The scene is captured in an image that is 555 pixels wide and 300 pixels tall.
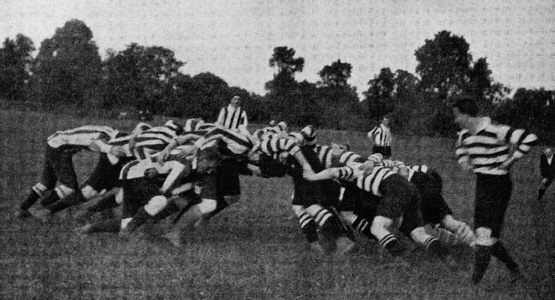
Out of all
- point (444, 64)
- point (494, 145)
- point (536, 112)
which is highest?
point (444, 64)

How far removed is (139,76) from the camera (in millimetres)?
23047

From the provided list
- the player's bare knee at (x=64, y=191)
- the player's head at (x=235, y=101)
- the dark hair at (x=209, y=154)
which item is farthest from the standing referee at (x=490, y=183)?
the player's bare knee at (x=64, y=191)

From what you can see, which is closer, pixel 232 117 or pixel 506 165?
pixel 506 165

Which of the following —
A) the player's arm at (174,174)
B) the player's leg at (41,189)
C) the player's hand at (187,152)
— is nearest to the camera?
the player's arm at (174,174)

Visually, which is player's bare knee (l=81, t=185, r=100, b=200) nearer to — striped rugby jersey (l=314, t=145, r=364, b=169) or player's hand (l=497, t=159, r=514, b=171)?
striped rugby jersey (l=314, t=145, r=364, b=169)

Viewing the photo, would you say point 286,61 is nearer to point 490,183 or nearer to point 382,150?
point 382,150

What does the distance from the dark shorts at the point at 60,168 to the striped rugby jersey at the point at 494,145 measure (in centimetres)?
547

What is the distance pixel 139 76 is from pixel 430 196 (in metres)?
17.8

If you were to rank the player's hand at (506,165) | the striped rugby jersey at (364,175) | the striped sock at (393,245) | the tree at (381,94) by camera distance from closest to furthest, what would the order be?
the player's hand at (506,165)
the striped sock at (393,245)
the striped rugby jersey at (364,175)
the tree at (381,94)

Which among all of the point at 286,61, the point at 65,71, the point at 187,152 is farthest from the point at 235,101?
the point at 65,71

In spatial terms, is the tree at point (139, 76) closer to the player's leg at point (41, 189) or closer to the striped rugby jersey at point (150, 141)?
the player's leg at point (41, 189)

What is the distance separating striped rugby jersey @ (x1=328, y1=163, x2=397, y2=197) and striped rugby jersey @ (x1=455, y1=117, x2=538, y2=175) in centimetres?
120

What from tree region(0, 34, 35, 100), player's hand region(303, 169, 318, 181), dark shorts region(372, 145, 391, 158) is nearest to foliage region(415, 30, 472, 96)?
dark shorts region(372, 145, 391, 158)

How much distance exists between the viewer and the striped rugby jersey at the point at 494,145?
527 centimetres
